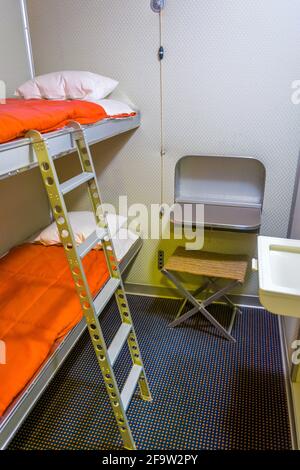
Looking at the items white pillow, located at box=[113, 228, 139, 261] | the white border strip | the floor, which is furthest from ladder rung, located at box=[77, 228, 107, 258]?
the white border strip

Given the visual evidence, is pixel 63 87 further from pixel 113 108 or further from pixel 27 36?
pixel 27 36

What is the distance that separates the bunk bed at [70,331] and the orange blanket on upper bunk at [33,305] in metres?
0.03

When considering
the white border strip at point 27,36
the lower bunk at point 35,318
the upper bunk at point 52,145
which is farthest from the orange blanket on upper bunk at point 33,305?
the white border strip at point 27,36

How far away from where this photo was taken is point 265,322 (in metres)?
2.45

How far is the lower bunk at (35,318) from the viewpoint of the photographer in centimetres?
122

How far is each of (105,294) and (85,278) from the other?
29 cm

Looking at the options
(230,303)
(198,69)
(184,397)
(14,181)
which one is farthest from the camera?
(230,303)

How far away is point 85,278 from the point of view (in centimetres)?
141

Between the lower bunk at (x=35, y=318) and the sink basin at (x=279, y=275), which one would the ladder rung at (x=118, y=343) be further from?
the sink basin at (x=279, y=275)

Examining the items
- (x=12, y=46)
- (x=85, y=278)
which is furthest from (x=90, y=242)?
(x=12, y=46)

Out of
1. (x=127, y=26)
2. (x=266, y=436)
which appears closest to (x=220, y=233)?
(x=266, y=436)

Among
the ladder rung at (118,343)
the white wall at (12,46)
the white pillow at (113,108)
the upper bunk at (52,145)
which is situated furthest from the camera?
the white wall at (12,46)

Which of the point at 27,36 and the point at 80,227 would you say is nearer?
the point at 80,227

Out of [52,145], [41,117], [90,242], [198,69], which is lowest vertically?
[90,242]
